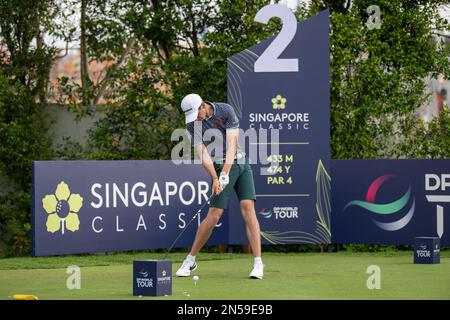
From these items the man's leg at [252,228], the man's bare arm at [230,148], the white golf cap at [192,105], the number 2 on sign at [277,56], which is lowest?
the man's leg at [252,228]

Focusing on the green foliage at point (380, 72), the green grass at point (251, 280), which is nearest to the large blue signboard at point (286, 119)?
the green grass at point (251, 280)

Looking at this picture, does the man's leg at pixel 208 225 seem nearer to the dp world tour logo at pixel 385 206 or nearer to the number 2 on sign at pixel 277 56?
the number 2 on sign at pixel 277 56

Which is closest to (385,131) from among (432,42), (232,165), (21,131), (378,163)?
(432,42)

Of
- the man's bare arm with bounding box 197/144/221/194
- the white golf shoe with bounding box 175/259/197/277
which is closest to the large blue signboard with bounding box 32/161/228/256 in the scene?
the white golf shoe with bounding box 175/259/197/277

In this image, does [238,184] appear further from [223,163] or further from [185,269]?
[185,269]

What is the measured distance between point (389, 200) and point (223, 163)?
429 cm

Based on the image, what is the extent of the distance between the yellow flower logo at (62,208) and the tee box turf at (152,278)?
395 cm

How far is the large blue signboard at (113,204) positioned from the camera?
1214 centimetres

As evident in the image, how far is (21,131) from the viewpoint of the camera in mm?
16922

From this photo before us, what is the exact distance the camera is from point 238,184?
10031 millimetres

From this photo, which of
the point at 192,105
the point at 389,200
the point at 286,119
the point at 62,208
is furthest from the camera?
the point at 389,200

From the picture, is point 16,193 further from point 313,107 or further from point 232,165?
point 232,165

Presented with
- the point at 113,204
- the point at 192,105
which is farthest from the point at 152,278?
the point at 113,204
